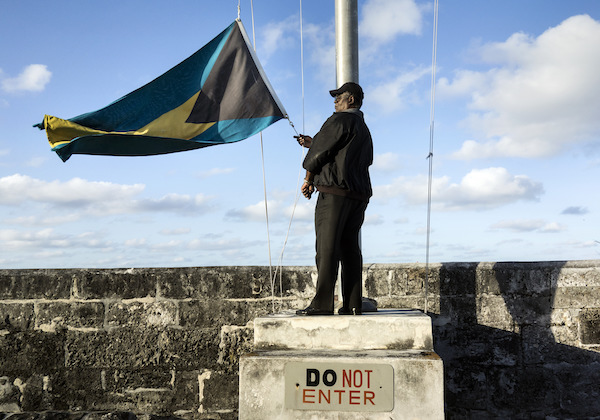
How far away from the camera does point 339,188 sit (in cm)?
346

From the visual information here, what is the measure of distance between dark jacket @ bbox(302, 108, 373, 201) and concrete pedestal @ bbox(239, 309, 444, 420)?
80 cm

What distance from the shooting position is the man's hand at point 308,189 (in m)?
3.62

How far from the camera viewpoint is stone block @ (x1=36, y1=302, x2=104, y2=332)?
512cm

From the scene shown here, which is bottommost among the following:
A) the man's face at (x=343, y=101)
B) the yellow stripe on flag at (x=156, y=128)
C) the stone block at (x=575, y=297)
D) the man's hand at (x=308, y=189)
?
the stone block at (x=575, y=297)

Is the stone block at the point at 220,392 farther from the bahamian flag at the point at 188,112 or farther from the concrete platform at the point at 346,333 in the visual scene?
the bahamian flag at the point at 188,112

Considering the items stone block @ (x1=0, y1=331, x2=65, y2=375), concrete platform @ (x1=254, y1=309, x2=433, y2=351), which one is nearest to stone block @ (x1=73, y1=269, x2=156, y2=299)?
stone block @ (x1=0, y1=331, x2=65, y2=375)

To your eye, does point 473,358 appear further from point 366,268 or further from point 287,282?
point 287,282

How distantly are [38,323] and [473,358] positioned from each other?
3.95m

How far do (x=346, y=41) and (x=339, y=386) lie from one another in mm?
2507

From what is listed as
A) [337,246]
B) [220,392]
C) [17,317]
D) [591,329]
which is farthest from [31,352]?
[591,329]

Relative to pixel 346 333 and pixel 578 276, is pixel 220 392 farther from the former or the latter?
pixel 578 276

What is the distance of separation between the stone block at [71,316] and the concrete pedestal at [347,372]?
2347mm

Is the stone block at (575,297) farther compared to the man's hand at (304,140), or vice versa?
the stone block at (575,297)

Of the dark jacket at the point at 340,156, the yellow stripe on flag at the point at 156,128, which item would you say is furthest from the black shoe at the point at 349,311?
the yellow stripe on flag at the point at 156,128
